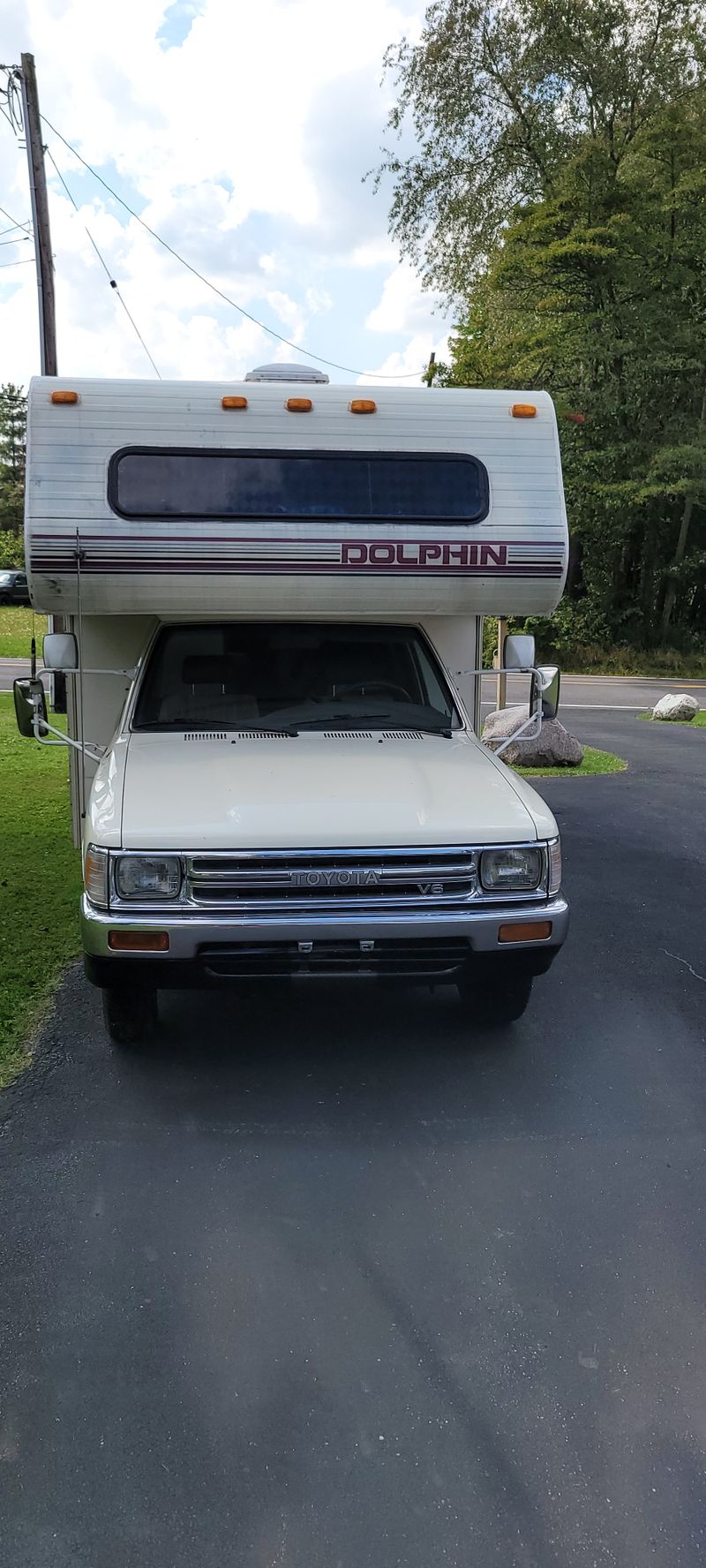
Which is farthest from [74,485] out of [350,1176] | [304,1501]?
[304,1501]

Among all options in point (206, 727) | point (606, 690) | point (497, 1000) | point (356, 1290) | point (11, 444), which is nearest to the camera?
point (356, 1290)

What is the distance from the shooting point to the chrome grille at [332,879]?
13.1ft

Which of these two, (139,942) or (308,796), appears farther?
(308,796)

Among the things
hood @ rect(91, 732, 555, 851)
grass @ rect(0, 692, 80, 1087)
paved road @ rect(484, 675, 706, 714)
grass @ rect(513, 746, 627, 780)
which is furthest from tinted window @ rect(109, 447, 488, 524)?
paved road @ rect(484, 675, 706, 714)

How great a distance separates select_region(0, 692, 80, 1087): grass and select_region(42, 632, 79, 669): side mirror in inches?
62.7

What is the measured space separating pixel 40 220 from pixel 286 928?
15.2m

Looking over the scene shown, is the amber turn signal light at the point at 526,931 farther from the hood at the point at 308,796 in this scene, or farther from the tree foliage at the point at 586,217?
the tree foliage at the point at 586,217

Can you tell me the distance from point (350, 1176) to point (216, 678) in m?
2.62

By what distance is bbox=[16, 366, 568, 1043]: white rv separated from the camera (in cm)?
402

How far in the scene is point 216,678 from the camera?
5383 mm

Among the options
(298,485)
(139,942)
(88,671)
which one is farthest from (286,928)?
(298,485)

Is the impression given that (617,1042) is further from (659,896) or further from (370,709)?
(659,896)

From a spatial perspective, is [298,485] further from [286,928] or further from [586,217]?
[586,217]

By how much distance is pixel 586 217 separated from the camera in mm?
25328
